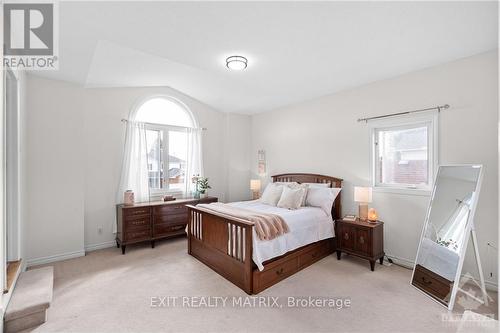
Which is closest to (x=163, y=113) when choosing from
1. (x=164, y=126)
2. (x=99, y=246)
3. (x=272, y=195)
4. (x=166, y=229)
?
(x=164, y=126)

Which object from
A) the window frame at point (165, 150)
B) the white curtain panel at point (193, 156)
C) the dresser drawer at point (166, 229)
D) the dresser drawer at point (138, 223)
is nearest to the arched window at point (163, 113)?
the window frame at point (165, 150)

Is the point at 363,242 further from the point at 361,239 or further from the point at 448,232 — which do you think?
the point at 448,232

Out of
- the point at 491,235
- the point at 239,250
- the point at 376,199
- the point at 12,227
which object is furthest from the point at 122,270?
A: the point at 491,235

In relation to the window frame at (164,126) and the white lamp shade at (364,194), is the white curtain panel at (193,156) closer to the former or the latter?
the window frame at (164,126)

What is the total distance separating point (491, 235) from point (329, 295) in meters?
1.94

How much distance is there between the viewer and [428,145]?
3141mm

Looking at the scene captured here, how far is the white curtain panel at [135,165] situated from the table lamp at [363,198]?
143 inches

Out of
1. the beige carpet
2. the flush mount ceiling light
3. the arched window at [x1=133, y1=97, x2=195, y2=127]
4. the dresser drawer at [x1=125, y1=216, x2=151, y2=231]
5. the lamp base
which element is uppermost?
the flush mount ceiling light

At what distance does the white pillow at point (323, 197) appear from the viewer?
3.65m

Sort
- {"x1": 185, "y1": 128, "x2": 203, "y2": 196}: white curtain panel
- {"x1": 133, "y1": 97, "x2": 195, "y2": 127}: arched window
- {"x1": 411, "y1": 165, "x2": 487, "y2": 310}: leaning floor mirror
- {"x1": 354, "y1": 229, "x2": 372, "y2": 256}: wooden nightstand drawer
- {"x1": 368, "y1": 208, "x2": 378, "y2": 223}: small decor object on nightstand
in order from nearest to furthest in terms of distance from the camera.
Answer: {"x1": 411, "y1": 165, "x2": 487, "y2": 310}: leaning floor mirror → {"x1": 354, "y1": 229, "x2": 372, "y2": 256}: wooden nightstand drawer → {"x1": 368, "y1": 208, "x2": 378, "y2": 223}: small decor object on nightstand → {"x1": 133, "y1": 97, "x2": 195, "y2": 127}: arched window → {"x1": 185, "y1": 128, "x2": 203, "y2": 196}: white curtain panel

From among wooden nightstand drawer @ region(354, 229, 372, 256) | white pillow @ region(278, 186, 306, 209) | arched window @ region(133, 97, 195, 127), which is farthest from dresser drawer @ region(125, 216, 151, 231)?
wooden nightstand drawer @ region(354, 229, 372, 256)

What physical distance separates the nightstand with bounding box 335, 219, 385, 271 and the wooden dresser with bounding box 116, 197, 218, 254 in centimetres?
274

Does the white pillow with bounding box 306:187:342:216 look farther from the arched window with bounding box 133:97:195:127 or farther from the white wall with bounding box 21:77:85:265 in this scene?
the white wall with bounding box 21:77:85:265

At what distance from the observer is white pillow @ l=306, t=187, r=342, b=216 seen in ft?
12.0
